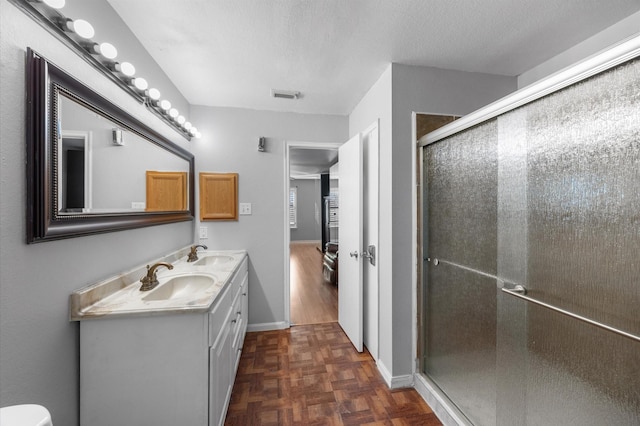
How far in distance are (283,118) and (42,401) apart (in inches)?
101

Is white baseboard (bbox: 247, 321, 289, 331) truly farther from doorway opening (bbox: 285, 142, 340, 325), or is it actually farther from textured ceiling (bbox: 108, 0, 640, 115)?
textured ceiling (bbox: 108, 0, 640, 115)

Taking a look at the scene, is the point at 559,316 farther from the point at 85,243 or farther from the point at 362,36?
the point at 85,243

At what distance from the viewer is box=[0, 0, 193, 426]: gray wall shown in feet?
2.77

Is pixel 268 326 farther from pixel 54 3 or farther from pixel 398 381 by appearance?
pixel 54 3

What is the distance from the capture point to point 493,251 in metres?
1.33

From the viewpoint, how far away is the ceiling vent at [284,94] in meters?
2.34

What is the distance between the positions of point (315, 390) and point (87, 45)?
2342 millimetres

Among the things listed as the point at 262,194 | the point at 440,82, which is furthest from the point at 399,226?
the point at 262,194

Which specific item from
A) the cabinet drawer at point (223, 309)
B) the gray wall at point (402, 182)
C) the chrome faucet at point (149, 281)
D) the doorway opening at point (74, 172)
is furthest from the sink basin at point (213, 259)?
the gray wall at point (402, 182)

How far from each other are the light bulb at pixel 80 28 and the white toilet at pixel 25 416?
130 cm

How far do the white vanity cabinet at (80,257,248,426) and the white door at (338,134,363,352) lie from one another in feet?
4.44

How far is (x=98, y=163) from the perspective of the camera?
1303 millimetres

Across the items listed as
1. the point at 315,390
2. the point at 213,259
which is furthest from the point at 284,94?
the point at 315,390

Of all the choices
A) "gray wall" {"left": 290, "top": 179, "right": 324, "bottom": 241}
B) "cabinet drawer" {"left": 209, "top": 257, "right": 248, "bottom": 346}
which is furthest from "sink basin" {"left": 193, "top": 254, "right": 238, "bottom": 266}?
"gray wall" {"left": 290, "top": 179, "right": 324, "bottom": 241}
